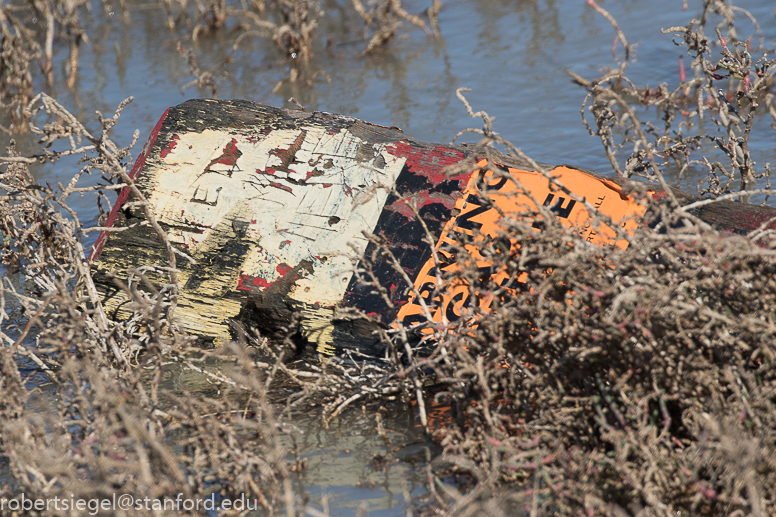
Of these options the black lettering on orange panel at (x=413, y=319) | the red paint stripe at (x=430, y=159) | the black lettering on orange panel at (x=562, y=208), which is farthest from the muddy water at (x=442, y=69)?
the black lettering on orange panel at (x=413, y=319)

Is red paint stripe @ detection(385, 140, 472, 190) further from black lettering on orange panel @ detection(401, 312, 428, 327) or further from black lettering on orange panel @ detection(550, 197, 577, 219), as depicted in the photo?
black lettering on orange panel @ detection(401, 312, 428, 327)

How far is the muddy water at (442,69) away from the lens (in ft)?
15.4

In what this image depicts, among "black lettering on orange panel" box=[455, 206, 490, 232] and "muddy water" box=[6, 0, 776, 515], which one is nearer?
"black lettering on orange panel" box=[455, 206, 490, 232]

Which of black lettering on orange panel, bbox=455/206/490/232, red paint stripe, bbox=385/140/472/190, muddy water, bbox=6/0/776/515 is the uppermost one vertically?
muddy water, bbox=6/0/776/515

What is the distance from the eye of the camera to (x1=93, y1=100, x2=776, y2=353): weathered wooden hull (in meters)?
2.39

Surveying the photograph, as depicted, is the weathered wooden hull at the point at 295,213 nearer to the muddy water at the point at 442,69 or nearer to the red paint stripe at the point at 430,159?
the red paint stripe at the point at 430,159

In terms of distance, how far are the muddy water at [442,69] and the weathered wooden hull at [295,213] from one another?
5.67ft

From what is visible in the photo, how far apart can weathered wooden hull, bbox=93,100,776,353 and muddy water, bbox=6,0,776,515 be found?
173cm

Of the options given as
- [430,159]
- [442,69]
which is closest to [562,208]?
[430,159]

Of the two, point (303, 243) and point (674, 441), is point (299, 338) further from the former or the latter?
point (674, 441)

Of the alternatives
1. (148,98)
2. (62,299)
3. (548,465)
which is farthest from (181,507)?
(148,98)

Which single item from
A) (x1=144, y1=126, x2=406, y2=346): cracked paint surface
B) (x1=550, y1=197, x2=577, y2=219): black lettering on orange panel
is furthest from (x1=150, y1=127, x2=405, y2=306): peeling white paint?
(x1=550, y1=197, x2=577, y2=219): black lettering on orange panel

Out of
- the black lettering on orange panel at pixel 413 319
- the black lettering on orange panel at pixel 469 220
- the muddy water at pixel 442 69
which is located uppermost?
the muddy water at pixel 442 69

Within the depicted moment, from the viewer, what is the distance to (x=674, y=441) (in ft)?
5.66
